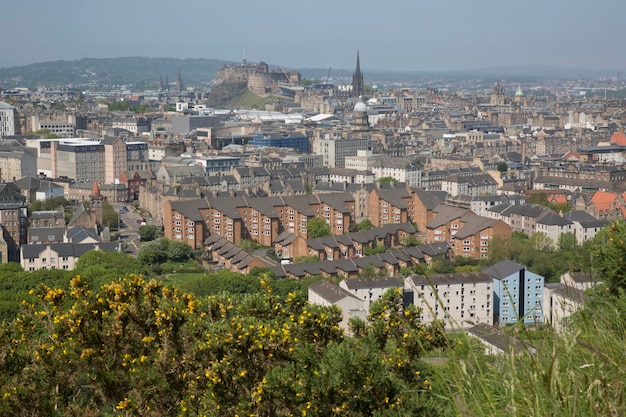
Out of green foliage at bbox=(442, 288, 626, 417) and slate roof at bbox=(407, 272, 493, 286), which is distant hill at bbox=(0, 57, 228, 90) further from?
green foliage at bbox=(442, 288, 626, 417)

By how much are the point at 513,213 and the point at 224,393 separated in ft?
58.7

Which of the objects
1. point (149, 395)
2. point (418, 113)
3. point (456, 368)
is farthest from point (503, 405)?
point (418, 113)

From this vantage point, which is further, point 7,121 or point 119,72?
point 119,72

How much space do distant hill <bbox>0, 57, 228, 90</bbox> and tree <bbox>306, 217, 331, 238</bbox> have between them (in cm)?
7464


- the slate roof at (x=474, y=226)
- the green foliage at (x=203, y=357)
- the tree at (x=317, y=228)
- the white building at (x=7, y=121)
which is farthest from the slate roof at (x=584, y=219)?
the white building at (x=7, y=121)

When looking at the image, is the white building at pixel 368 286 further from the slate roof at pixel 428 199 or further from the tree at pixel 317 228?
the slate roof at pixel 428 199

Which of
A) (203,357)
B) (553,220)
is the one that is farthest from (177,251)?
(203,357)

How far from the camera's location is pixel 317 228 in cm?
2127

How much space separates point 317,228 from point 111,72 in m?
110

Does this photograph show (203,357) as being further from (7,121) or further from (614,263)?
(7,121)

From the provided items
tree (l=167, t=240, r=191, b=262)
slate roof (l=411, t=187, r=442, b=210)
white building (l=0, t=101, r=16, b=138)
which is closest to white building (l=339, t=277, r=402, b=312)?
tree (l=167, t=240, r=191, b=262)

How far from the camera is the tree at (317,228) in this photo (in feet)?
69.6

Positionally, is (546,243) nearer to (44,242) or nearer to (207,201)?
(207,201)

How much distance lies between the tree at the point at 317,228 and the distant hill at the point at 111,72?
245 ft
